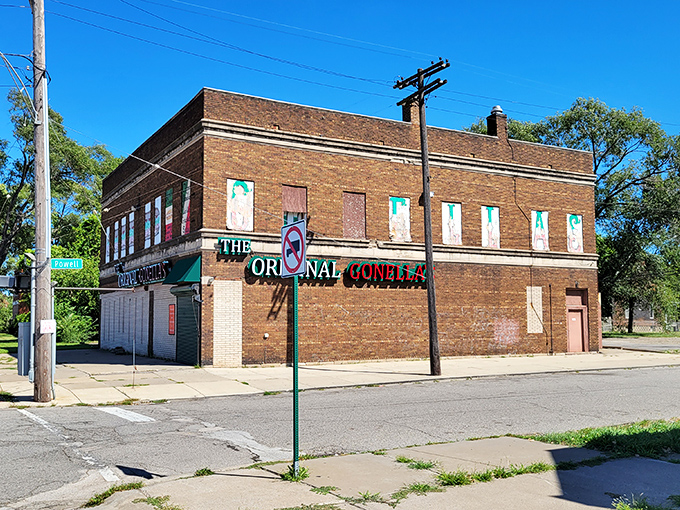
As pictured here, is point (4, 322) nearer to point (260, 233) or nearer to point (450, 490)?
point (260, 233)

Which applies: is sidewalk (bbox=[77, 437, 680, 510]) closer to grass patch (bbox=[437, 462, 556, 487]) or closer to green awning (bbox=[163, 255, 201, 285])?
grass patch (bbox=[437, 462, 556, 487])

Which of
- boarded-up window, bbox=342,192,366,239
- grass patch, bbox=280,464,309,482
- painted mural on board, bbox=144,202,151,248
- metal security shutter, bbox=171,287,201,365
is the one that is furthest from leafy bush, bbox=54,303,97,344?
grass patch, bbox=280,464,309,482

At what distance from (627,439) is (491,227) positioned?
1993 centimetres

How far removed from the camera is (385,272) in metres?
24.7

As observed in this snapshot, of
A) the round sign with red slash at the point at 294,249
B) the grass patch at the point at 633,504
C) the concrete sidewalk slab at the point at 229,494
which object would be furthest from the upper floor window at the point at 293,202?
the grass patch at the point at 633,504

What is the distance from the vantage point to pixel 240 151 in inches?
886

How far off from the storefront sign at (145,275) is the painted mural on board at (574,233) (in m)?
18.7

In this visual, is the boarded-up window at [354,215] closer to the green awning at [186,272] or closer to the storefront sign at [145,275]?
the green awning at [186,272]

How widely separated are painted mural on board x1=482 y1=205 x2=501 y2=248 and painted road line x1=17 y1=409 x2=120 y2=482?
65.8 ft

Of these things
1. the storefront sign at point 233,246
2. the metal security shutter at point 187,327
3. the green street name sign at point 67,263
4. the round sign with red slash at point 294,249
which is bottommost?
the metal security shutter at point 187,327

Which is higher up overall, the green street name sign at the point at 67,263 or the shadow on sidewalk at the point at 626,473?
the green street name sign at the point at 67,263

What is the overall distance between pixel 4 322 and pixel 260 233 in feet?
164

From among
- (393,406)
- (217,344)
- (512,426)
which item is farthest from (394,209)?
(512,426)

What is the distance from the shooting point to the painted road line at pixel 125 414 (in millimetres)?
11703
